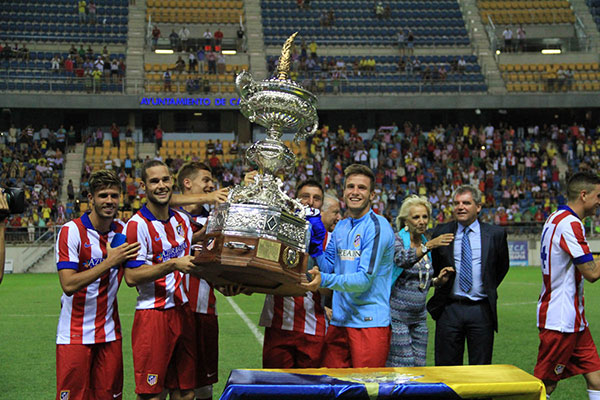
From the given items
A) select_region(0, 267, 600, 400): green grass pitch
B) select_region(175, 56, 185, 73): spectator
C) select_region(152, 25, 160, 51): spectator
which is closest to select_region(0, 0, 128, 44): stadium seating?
select_region(152, 25, 160, 51): spectator

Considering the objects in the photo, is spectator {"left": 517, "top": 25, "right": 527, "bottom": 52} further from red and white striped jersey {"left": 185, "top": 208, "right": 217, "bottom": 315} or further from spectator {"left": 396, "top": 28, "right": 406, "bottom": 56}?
red and white striped jersey {"left": 185, "top": 208, "right": 217, "bottom": 315}

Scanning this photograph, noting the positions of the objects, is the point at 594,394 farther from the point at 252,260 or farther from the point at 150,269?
the point at 150,269

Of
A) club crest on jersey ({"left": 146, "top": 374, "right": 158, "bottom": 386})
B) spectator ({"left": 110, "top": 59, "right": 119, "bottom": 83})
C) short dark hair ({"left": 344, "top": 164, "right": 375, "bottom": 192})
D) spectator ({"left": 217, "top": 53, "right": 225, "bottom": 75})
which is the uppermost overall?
spectator ({"left": 217, "top": 53, "right": 225, "bottom": 75})

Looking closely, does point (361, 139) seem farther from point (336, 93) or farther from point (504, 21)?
point (504, 21)

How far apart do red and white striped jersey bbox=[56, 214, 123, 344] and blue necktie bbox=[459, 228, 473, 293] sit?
2686 mm

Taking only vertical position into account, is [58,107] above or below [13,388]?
above

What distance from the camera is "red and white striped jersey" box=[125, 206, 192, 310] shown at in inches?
187

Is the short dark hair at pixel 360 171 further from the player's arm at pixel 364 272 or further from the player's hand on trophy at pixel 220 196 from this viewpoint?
the player's hand on trophy at pixel 220 196

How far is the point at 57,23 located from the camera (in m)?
34.5

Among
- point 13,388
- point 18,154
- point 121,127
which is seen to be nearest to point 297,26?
point 121,127

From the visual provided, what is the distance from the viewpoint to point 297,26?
119 feet

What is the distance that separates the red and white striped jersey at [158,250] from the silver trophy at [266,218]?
584mm

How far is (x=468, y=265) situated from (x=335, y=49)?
1191 inches

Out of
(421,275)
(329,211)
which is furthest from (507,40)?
(329,211)
